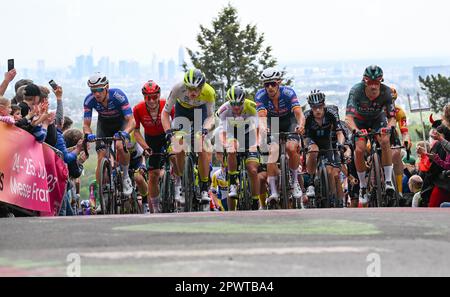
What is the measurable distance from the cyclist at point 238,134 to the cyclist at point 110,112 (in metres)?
1.59

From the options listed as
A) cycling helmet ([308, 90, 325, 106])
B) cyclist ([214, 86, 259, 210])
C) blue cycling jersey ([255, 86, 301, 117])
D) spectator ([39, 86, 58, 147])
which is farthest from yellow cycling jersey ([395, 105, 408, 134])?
spectator ([39, 86, 58, 147])

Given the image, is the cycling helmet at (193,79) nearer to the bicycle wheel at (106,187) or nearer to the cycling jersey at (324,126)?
the bicycle wheel at (106,187)

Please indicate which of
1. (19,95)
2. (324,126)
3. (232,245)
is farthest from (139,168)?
(232,245)

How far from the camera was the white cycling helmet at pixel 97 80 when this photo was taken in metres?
15.8

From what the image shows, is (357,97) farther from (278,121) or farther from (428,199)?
(428,199)

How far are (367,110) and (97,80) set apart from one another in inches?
165

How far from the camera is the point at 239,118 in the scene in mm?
16516

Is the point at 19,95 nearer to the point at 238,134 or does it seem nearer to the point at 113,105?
the point at 113,105

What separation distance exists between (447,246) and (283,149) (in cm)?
726

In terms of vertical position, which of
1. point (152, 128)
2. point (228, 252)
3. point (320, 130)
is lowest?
point (228, 252)

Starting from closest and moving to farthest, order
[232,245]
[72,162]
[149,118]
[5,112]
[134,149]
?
[232,245] < [5,112] < [72,162] < [149,118] < [134,149]

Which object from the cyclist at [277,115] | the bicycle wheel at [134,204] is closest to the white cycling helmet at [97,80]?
the bicycle wheel at [134,204]

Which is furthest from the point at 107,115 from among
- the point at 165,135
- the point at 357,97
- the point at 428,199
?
the point at 428,199

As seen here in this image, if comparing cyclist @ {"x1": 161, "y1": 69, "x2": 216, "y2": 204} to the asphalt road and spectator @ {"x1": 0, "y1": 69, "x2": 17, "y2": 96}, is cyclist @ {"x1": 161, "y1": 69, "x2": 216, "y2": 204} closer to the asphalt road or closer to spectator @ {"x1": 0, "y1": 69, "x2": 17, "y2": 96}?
spectator @ {"x1": 0, "y1": 69, "x2": 17, "y2": 96}
